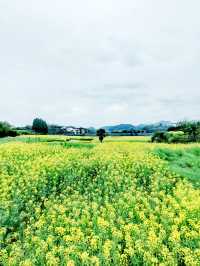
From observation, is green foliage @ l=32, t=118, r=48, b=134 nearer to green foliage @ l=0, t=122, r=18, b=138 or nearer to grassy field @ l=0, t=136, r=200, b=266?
green foliage @ l=0, t=122, r=18, b=138

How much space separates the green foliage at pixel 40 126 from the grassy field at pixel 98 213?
34575mm

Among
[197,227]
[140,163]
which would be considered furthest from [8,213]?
[140,163]

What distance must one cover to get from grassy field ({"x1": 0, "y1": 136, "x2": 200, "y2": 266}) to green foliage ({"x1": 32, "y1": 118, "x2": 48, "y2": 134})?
34.6 meters

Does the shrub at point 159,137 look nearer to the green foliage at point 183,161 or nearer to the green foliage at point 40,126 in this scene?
the green foliage at point 183,161

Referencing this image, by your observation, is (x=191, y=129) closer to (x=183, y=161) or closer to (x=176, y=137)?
(x=176, y=137)

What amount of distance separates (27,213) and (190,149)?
15.1 metres

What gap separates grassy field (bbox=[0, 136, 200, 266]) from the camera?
7.66m

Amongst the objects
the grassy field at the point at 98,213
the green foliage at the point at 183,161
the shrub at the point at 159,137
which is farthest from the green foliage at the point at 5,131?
the grassy field at the point at 98,213

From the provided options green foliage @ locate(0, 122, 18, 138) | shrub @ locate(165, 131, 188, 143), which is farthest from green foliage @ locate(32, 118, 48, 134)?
shrub @ locate(165, 131, 188, 143)

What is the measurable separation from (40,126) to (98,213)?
46.3 m

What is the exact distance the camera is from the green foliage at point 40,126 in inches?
2167

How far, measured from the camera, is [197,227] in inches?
342

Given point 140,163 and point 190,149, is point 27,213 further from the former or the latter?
point 190,149

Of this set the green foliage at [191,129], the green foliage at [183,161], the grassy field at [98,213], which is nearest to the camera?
the grassy field at [98,213]
